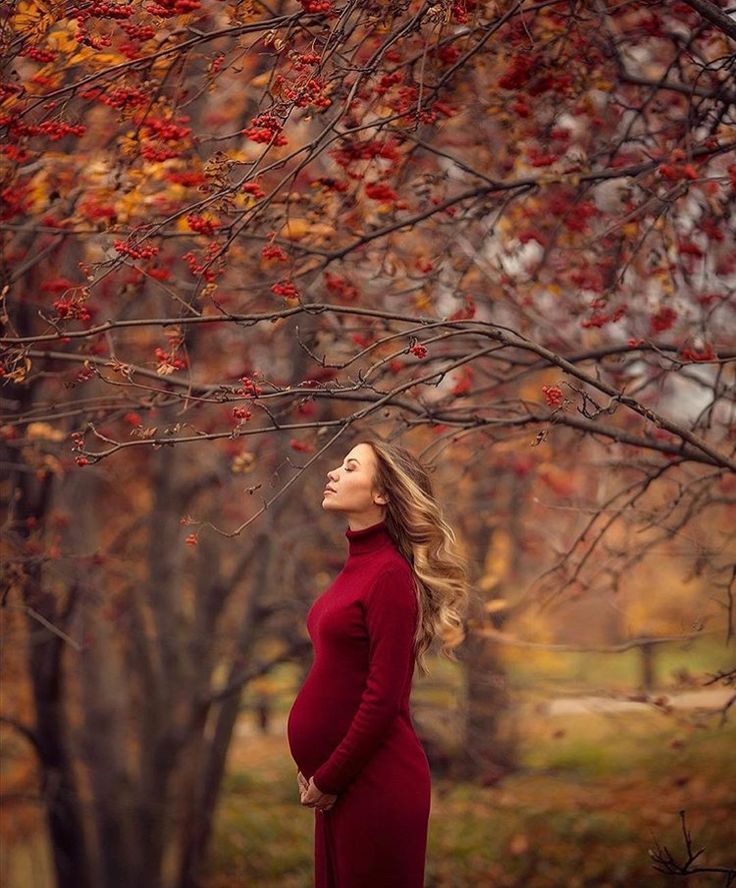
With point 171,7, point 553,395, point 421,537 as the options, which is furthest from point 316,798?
point 171,7

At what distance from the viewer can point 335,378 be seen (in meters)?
3.95

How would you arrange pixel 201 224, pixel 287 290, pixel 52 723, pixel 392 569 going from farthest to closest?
pixel 52 723
pixel 287 290
pixel 201 224
pixel 392 569

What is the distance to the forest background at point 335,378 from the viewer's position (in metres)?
3.95

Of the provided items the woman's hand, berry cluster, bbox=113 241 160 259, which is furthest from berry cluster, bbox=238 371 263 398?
the woman's hand

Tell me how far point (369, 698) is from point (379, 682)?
0.06 metres

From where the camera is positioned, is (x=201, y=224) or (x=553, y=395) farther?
(x=201, y=224)

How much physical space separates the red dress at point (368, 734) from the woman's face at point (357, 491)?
0.19 metres

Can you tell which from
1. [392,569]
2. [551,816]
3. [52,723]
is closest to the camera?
[392,569]

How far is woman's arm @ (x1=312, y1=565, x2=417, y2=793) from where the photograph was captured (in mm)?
3232

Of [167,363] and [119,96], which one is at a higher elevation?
[119,96]

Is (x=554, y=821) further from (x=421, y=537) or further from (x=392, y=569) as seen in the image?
(x=392, y=569)

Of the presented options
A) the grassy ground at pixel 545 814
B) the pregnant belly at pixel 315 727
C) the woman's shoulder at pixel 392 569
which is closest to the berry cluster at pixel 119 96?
the woman's shoulder at pixel 392 569

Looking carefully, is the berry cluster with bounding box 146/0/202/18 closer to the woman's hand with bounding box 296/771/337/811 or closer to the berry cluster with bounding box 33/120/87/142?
the berry cluster with bounding box 33/120/87/142

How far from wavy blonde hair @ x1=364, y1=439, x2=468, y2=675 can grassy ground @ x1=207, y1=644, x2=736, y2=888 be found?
13.7ft
